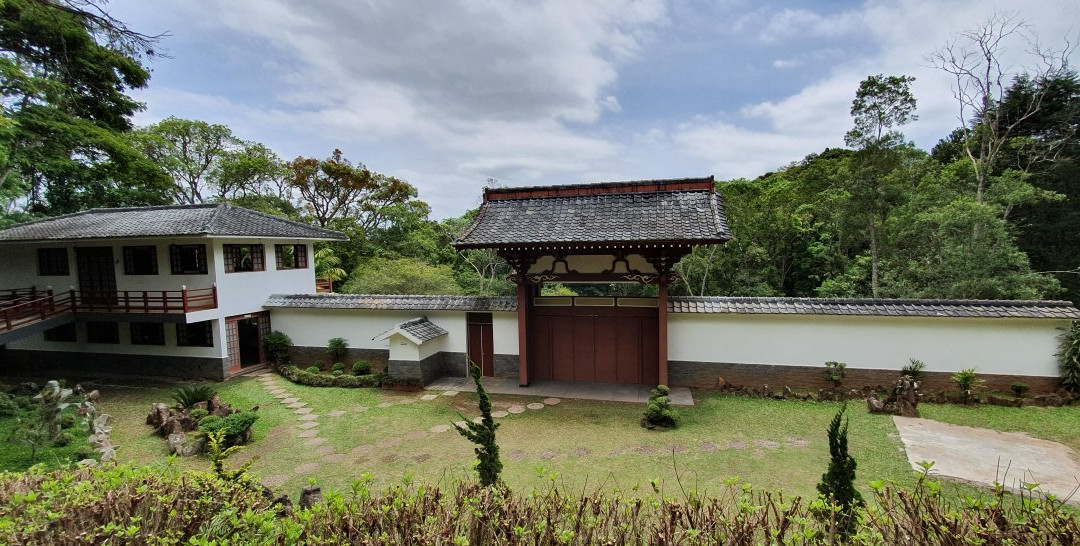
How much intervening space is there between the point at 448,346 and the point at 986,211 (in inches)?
552

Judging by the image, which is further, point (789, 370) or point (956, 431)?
point (789, 370)

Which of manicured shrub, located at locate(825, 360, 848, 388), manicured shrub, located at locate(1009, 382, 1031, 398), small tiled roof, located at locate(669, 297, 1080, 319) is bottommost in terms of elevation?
manicured shrub, located at locate(1009, 382, 1031, 398)

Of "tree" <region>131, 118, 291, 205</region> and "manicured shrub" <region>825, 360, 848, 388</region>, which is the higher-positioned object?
"tree" <region>131, 118, 291, 205</region>

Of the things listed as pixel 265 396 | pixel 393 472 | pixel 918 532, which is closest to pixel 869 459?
pixel 918 532

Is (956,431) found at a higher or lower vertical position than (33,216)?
lower

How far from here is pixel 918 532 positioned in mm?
2459

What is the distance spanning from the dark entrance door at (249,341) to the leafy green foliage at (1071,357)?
60.2 feet

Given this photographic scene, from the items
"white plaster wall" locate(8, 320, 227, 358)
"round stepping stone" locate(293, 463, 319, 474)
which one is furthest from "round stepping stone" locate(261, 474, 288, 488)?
"white plaster wall" locate(8, 320, 227, 358)

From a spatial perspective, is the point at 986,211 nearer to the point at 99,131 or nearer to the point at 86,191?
the point at 99,131

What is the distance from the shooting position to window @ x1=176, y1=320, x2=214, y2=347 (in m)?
11.7

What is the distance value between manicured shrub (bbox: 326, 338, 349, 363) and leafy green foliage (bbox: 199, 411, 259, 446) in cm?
425

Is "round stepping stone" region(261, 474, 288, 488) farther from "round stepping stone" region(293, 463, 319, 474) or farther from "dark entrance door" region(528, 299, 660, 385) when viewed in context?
"dark entrance door" region(528, 299, 660, 385)

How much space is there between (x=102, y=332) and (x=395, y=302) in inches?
336

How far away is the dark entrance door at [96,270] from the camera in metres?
12.2
